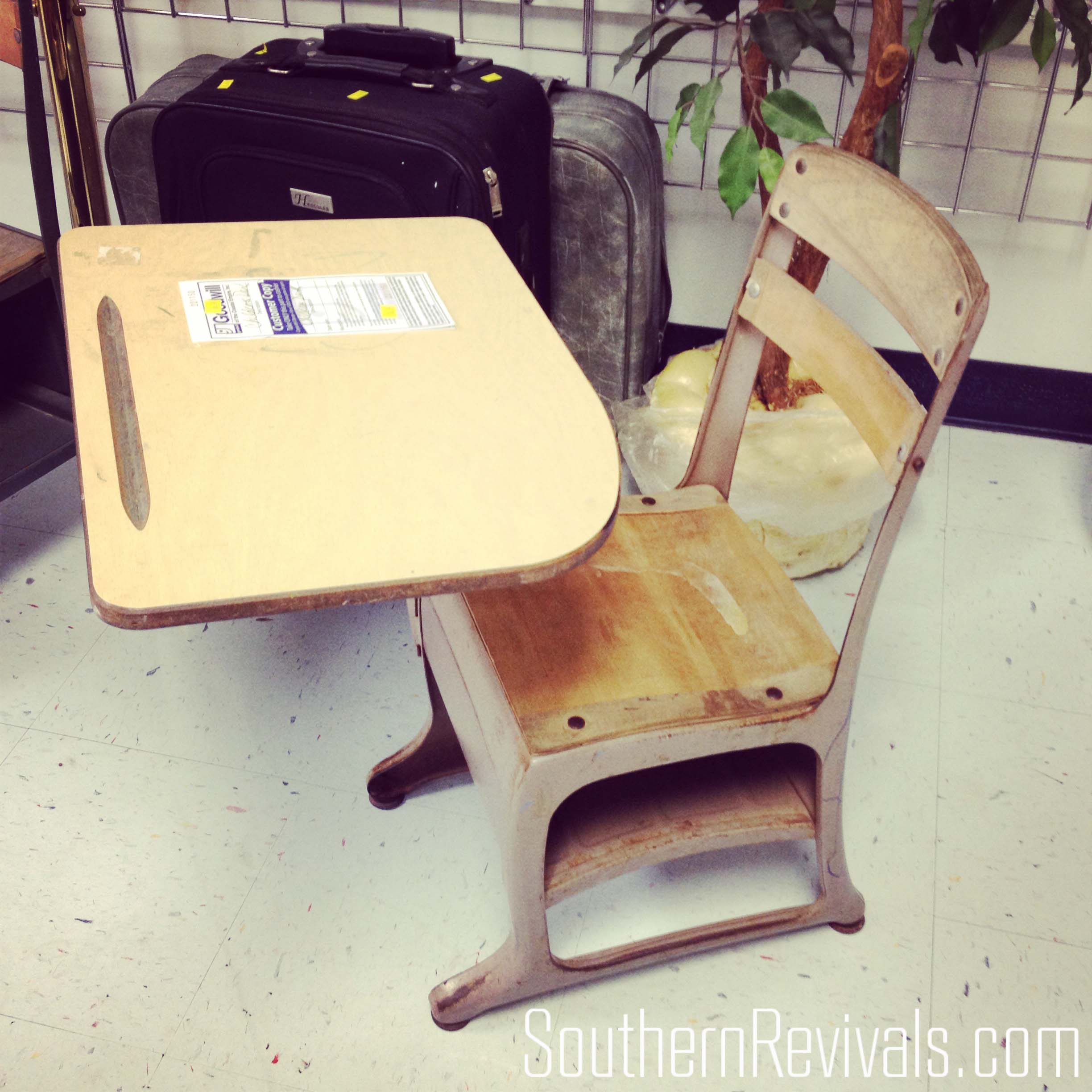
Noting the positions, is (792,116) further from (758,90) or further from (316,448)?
(316,448)

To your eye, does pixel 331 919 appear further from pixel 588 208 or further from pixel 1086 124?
pixel 1086 124

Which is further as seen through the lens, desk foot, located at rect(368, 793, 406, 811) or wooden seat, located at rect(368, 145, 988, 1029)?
desk foot, located at rect(368, 793, 406, 811)

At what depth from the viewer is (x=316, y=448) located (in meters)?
0.86

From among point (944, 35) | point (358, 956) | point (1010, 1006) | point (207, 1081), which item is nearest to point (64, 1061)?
point (207, 1081)

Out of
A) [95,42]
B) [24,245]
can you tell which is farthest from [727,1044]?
[95,42]

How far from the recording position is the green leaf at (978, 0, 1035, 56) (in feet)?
4.68

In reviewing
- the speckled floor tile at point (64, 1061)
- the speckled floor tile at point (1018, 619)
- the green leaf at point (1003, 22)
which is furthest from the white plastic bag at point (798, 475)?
the speckled floor tile at point (64, 1061)

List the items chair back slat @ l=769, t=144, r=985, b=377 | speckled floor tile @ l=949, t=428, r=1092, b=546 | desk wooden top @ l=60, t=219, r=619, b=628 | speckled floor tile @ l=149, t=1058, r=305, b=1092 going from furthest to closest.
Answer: speckled floor tile @ l=949, t=428, r=1092, b=546, speckled floor tile @ l=149, t=1058, r=305, b=1092, chair back slat @ l=769, t=144, r=985, b=377, desk wooden top @ l=60, t=219, r=619, b=628

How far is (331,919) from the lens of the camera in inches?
50.6

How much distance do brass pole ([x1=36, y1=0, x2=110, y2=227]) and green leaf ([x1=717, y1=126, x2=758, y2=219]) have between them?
Result: 109cm

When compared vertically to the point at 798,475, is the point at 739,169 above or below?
above

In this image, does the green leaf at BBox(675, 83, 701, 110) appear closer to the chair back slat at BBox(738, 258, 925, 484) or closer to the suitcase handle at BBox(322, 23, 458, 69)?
the suitcase handle at BBox(322, 23, 458, 69)

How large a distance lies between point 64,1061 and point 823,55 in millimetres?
1677

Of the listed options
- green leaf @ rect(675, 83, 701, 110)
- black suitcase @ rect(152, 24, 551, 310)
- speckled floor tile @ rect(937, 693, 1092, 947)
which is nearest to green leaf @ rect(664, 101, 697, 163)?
green leaf @ rect(675, 83, 701, 110)
